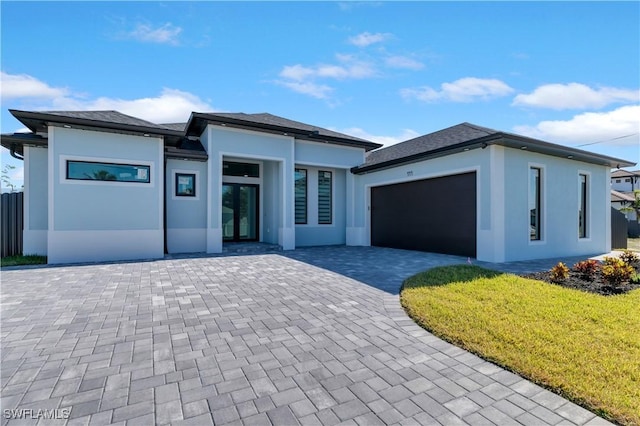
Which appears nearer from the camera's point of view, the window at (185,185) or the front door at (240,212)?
the window at (185,185)

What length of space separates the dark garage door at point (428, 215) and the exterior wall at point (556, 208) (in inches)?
40.5

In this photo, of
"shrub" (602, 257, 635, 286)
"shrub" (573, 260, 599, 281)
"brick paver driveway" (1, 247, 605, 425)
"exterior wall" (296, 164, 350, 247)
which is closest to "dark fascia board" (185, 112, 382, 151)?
"exterior wall" (296, 164, 350, 247)

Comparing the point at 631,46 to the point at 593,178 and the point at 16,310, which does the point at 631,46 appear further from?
the point at 16,310

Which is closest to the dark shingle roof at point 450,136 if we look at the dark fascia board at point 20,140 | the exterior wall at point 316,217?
the exterior wall at point 316,217

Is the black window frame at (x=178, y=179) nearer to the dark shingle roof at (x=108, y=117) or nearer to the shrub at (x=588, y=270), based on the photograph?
the dark shingle roof at (x=108, y=117)

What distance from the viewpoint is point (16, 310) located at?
13.9 ft

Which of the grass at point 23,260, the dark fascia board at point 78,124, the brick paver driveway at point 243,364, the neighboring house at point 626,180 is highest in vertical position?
the neighboring house at point 626,180

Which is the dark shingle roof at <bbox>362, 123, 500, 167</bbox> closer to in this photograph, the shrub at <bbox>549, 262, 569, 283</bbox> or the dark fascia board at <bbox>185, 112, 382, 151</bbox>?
the dark fascia board at <bbox>185, 112, 382, 151</bbox>

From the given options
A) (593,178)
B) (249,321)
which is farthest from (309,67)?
(593,178)

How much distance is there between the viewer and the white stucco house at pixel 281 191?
8.10m

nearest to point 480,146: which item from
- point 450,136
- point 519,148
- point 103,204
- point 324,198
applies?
point 519,148

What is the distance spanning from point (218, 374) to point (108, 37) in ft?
27.7

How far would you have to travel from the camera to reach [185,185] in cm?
1016

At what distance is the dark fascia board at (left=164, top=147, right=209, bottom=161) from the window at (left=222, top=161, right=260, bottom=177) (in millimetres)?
2151
